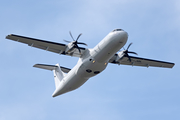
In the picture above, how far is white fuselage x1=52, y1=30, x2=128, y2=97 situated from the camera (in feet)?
82.6

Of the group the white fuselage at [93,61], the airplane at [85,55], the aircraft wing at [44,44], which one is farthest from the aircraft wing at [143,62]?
the aircraft wing at [44,44]

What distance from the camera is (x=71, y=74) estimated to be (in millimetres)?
28969

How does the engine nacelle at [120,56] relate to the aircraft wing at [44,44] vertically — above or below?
below

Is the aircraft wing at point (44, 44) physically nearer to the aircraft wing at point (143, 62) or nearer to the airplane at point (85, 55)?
the airplane at point (85, 55)

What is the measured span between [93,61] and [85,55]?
1.73 m

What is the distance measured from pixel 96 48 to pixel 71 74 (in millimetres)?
4515

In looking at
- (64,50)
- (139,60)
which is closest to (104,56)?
(64,50)

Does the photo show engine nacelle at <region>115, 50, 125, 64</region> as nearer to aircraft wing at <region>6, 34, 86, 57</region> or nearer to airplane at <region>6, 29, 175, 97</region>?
airplane at <region>6, 29, 175, 97</region>

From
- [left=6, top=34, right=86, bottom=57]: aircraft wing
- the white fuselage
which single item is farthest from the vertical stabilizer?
[left=6, top=34, right=86, bottom=57]: aircraft wing

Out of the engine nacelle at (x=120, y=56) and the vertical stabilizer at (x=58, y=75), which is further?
the vertical stabilizer at (x=58, y=75)

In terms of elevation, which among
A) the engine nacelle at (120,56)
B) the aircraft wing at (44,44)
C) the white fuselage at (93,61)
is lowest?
the white fuselage at (93,61)

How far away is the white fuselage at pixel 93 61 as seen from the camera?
25.2 m

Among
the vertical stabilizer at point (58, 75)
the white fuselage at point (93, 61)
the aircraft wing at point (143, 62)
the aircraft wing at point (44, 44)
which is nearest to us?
the white fuselage at point (93, 61)

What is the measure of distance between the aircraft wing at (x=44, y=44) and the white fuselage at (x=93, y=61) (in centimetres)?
134
